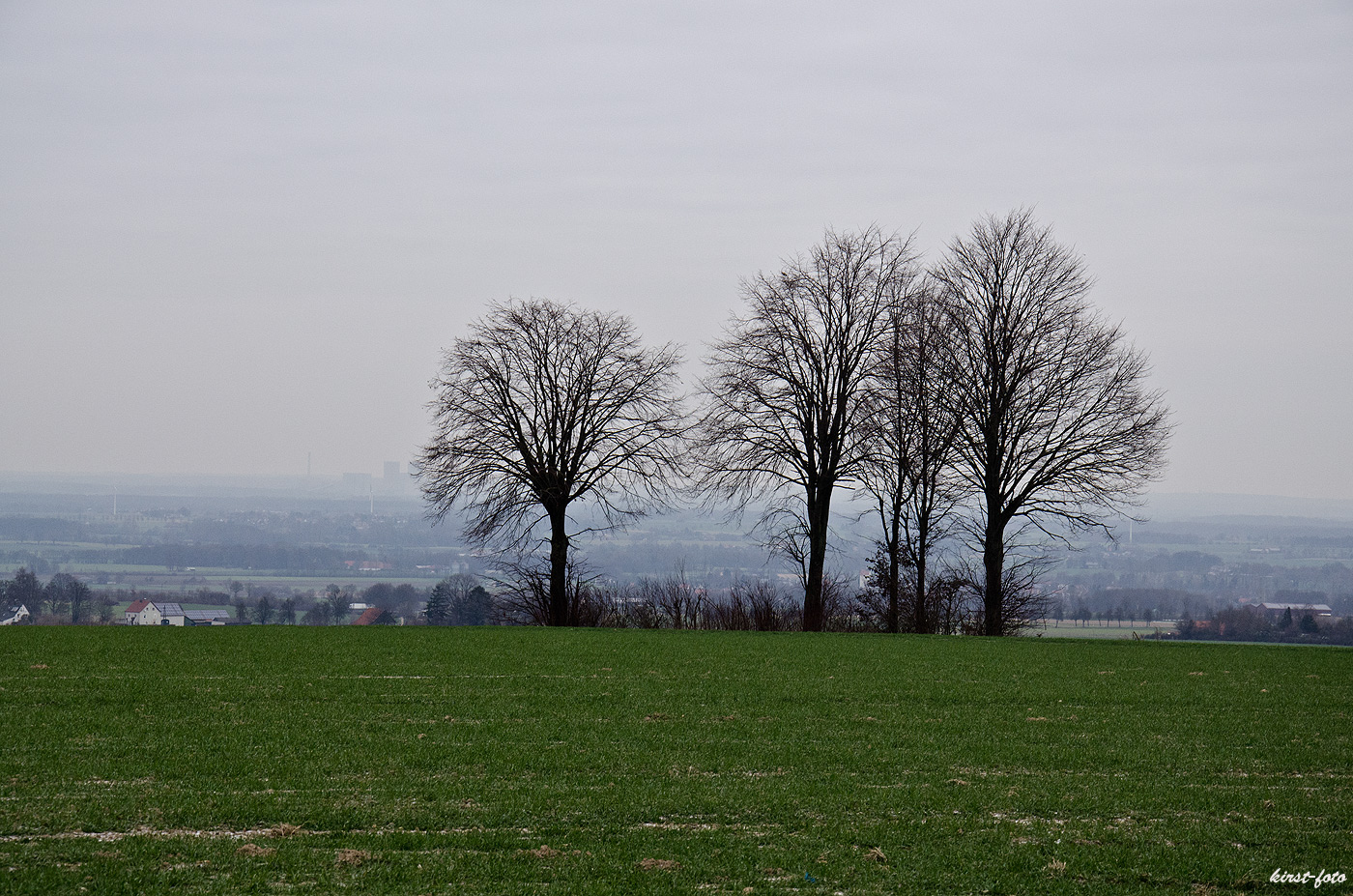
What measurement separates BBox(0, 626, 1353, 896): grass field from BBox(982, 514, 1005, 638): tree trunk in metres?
15.0

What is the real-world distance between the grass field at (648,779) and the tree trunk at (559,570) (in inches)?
623

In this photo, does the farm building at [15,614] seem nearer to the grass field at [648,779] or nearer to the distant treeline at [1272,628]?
the grass field at [648,779]

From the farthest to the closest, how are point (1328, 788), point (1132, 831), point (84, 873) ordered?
point (1328, 788) < point (1132, 831) < point (84, 873)

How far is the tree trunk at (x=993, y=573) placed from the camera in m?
32.3

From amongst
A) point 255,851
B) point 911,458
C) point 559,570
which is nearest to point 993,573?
point 911,458

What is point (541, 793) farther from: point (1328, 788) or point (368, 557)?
point (368, 557)

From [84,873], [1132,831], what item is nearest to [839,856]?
[1132,831]

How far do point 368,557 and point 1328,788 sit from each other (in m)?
82.3

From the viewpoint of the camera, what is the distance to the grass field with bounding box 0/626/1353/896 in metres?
6.74

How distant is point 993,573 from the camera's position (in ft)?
107

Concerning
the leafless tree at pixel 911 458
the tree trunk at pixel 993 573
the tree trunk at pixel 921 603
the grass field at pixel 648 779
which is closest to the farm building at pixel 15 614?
the grass field at pixel 648 779

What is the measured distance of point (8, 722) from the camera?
10648 millimetres

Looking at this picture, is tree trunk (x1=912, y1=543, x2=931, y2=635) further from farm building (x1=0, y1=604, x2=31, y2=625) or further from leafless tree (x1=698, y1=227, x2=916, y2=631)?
farm building (x1=0, y1=604, x2=31, y2=625)

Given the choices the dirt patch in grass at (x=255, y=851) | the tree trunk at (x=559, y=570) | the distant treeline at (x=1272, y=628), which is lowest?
the dirt patch in grass at (x=255, y=851)
